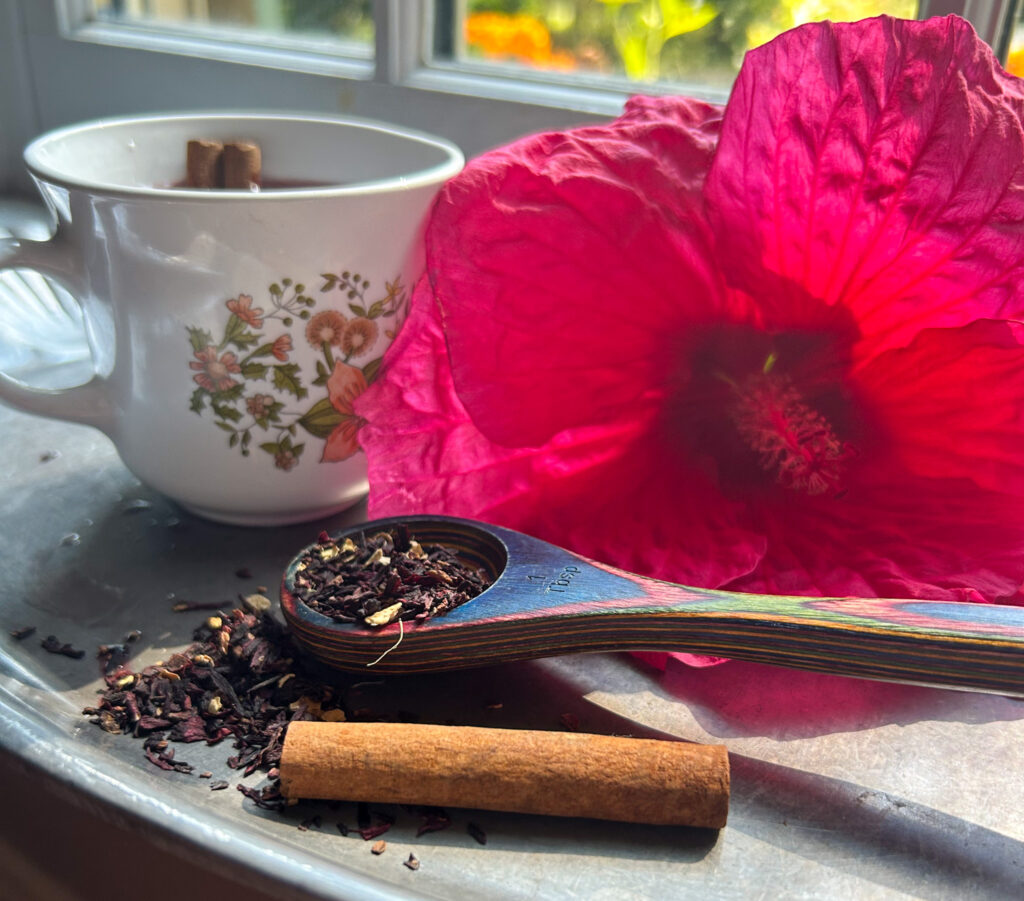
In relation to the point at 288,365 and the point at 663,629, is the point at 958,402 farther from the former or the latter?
the point at 288,365

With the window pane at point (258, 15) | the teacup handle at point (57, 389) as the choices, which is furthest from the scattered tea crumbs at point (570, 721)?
the window pane at point (258, 15)

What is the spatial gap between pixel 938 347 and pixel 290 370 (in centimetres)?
26

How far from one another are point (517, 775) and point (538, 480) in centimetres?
16

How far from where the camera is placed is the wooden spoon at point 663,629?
0.30 meters

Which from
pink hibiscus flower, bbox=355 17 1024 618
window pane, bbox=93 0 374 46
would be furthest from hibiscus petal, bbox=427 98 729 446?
window pane, bbox=93 0 374 46

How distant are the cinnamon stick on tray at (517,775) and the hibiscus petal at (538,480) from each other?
11 centimetres

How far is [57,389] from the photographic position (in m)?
0.43

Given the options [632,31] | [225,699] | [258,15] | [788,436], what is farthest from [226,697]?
[258,15]

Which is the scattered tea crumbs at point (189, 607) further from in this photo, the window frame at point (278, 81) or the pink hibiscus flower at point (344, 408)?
the window frame at point (278, 81)

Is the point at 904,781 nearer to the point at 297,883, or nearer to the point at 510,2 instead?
the point at 297,883

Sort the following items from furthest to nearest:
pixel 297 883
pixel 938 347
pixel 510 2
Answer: pixel 510 2 < pixel 938 347 < pixel 297 883

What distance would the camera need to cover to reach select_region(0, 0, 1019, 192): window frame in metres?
0.61

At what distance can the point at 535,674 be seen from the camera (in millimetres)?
373

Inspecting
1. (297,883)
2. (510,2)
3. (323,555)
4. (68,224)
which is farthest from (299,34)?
(297,883)
